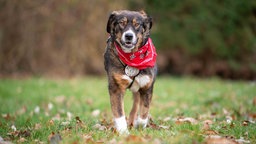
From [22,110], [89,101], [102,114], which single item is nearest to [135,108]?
[102,114]

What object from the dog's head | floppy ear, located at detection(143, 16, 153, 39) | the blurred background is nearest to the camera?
the dog's head

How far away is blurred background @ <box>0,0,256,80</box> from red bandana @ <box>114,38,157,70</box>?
9.61 metres

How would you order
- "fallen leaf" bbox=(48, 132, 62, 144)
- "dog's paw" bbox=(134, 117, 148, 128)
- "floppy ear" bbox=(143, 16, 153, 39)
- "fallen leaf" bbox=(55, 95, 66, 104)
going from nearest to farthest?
"fallen leaf" bbox=(48, 132, 62, 144) < "floppy ear" bbox=(143, 16, 153, 39) < "dog's paw" bbox=(134, 117, 148, 128) < "fallen leaf" bbox=(55, 95, 66, 104)

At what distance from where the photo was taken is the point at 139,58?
6195mm

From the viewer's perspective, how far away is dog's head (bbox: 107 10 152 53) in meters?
5.90

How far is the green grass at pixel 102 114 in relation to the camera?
5.41 m

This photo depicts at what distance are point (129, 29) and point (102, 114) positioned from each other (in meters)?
3.16

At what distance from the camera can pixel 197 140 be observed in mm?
4883

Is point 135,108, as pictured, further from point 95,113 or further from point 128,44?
point 95,113

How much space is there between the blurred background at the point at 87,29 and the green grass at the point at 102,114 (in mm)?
2619

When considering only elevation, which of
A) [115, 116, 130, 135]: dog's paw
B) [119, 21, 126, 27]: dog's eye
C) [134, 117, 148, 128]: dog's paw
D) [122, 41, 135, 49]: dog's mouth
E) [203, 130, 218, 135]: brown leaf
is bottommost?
[134, 117, 148, 128]: dog's paw

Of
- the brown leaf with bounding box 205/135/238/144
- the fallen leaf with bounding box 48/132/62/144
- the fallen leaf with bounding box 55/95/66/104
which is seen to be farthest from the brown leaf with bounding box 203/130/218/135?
the fallen leaf with bounding box 55/95/66/104

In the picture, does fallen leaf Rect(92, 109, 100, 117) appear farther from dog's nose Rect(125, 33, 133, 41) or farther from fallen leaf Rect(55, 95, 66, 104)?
dog's nose Rect(125, 33, 133, 41)

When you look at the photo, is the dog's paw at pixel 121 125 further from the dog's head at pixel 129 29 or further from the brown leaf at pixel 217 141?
the brown leaf at pixel 217 141
